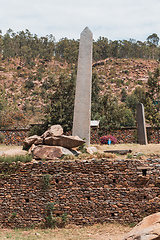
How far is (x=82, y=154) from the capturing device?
11.4 metres

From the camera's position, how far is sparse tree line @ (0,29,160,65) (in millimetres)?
79500

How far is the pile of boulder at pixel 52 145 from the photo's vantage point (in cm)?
1147

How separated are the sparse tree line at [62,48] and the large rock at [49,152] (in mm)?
66264

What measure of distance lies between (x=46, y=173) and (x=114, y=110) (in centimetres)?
1922

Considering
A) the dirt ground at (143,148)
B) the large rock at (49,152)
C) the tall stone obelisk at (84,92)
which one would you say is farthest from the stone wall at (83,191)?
the tall stone obelisk at (84,92)

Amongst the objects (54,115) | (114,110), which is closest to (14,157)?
(54,115)

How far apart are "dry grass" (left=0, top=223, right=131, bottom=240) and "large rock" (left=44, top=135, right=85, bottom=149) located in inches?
142

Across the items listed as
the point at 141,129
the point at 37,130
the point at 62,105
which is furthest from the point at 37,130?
the point at 141,129

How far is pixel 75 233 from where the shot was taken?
9.59m

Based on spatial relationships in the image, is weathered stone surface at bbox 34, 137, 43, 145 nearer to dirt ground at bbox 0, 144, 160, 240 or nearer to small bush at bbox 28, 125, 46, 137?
dirt ground at bbox 0, 144, 160, 240

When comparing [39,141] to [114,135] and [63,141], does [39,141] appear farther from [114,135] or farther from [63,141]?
[114,135]

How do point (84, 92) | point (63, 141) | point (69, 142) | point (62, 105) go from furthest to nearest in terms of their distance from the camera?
point (62, 105) < point (84, 92) < point (69, 142) < point (63, 141)

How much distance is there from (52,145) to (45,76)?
5946 centimetres

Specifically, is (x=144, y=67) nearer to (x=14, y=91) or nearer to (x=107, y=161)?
(x=14, y=91)
